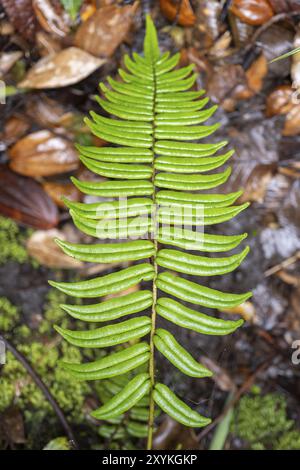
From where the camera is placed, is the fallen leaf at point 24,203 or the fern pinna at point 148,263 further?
the fallen leaf at point 24,203

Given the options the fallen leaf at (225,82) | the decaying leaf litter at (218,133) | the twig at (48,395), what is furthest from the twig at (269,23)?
the twig at (48,395)

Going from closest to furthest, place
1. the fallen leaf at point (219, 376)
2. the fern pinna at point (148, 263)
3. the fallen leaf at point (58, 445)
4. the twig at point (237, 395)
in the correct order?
1. the fern pinna at point (148, 263)
2. the fallen leaf at point (58, 445)
3. the twig at point (237, 395)
4. the fallen leaf at point (219, 376)

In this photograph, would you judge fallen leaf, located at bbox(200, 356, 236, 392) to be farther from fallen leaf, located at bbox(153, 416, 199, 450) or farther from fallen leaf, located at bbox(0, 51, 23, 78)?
fallen leaf, located at bbox(0, 51, 23, 78)

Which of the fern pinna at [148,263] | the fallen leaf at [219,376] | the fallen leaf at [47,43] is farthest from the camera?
the fallen leaf at [47,43]

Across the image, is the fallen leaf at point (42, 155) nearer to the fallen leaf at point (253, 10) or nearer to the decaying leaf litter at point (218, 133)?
the decaying leaf litter at point (218, 133)

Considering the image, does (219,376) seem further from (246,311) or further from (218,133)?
(218,133)

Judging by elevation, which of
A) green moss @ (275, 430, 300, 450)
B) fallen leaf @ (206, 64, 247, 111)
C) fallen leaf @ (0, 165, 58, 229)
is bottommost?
green moss @ (275, 430, 300, 450)

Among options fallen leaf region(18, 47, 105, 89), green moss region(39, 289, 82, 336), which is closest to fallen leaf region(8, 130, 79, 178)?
fallen leaf region(18, 47, 105, 89)

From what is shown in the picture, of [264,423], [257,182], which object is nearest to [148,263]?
[257,182]
